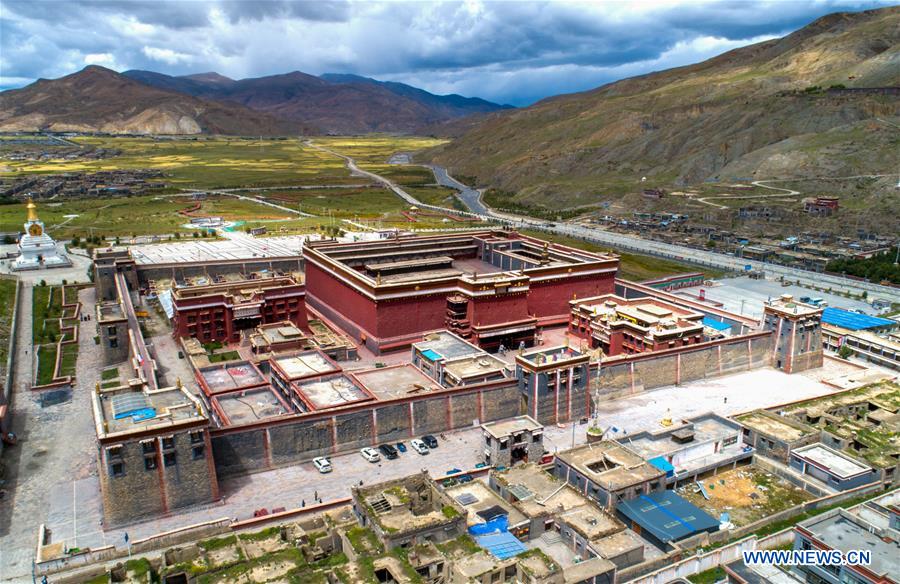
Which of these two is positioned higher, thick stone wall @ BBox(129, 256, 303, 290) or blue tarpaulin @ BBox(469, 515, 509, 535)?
thick stone wall @ BBox(129, 256, 303, 290)

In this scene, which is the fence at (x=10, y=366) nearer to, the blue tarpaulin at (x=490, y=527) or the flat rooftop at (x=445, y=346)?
the flat rooftop at (x=445, y=346)

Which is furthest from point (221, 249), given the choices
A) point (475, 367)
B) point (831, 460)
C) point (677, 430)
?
point (831, 460)

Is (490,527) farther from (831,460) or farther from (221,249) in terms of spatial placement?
(221,249)

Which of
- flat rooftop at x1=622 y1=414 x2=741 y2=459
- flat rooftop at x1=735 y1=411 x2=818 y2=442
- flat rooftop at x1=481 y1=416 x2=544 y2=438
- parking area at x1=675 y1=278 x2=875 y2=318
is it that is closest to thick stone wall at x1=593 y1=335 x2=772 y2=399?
flat rooftop at x1=622 y1=414 x2=741 y2=459

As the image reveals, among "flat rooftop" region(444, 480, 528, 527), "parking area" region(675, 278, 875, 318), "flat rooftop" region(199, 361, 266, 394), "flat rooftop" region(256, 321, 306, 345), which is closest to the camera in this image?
"flat rooftop" region(444, 480, 528, 527)

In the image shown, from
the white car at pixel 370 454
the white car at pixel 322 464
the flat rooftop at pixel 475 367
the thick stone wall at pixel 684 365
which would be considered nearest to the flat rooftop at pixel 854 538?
the thick stone wall at pixel 684 365

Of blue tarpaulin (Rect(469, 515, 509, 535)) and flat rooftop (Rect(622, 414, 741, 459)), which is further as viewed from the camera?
flat rooftop (Rect(622, 414, 741, 459))

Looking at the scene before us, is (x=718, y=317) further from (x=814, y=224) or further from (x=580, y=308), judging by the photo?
(x=814, y=224)

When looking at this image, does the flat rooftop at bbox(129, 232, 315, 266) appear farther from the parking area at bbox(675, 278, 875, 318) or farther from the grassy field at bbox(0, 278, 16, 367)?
the parking area at bbox(675, 278, 875, 318)
